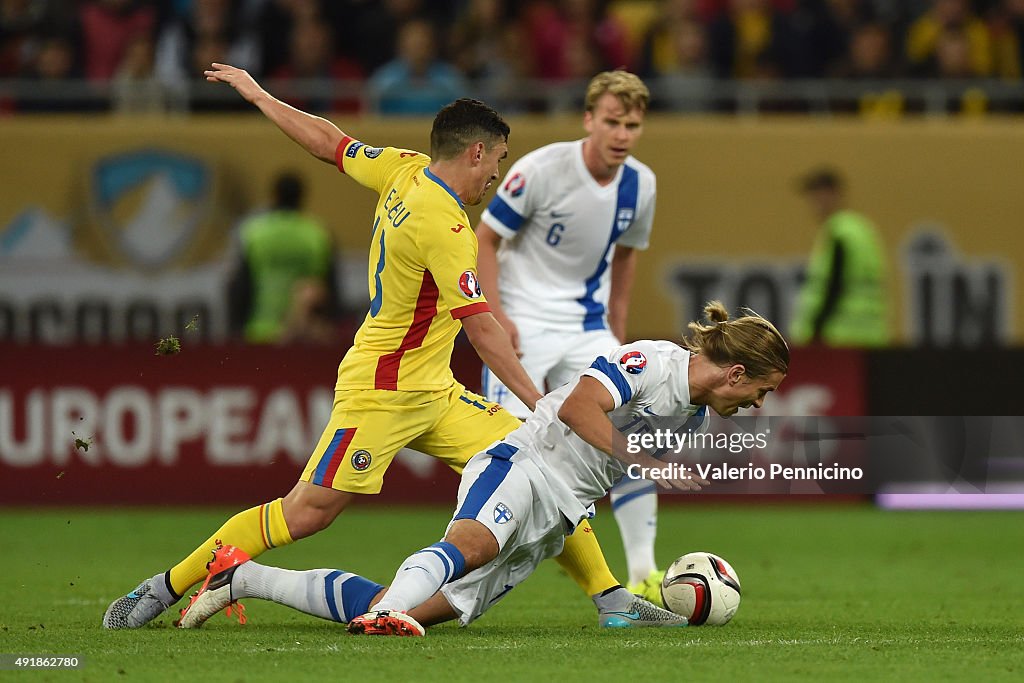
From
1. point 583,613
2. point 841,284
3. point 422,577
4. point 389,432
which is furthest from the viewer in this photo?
point 841,284

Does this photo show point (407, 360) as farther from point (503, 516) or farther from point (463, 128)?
point (463, 128)

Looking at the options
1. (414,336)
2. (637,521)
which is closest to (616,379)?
(414,336)

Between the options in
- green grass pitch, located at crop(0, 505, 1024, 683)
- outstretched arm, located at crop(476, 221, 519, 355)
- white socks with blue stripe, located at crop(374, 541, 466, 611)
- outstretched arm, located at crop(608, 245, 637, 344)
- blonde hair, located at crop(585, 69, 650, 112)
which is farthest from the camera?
outstretched arm, located at crop(608, 245, 637, 344)

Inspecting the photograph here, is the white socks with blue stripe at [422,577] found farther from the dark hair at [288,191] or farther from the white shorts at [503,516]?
the dark hair at [288,191]

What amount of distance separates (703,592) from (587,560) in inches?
19.5

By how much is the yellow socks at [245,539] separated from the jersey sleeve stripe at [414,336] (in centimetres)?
63

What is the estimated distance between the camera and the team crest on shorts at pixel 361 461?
21.9ft

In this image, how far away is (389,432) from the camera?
680 cm

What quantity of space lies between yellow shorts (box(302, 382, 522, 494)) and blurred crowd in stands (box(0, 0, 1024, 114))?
316 inches

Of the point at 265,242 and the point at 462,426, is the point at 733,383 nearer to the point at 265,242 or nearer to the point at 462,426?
the point at 462,426

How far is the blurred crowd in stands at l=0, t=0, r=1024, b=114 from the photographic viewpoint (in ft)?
49.1

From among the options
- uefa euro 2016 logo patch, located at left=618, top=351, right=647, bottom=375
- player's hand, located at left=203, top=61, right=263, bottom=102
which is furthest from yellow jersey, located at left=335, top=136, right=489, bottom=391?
uefa euro 2016 logo patch, located at left=618, top=351, right=647, bottom=375

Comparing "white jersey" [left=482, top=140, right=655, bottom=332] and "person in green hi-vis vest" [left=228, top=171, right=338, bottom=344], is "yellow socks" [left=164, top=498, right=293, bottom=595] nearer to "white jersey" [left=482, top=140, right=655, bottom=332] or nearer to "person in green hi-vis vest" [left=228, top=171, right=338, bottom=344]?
"white jersey" [left=482, top=140, right=655, bottom=332]

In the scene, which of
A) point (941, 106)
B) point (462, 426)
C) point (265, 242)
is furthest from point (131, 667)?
point (941, 106)
